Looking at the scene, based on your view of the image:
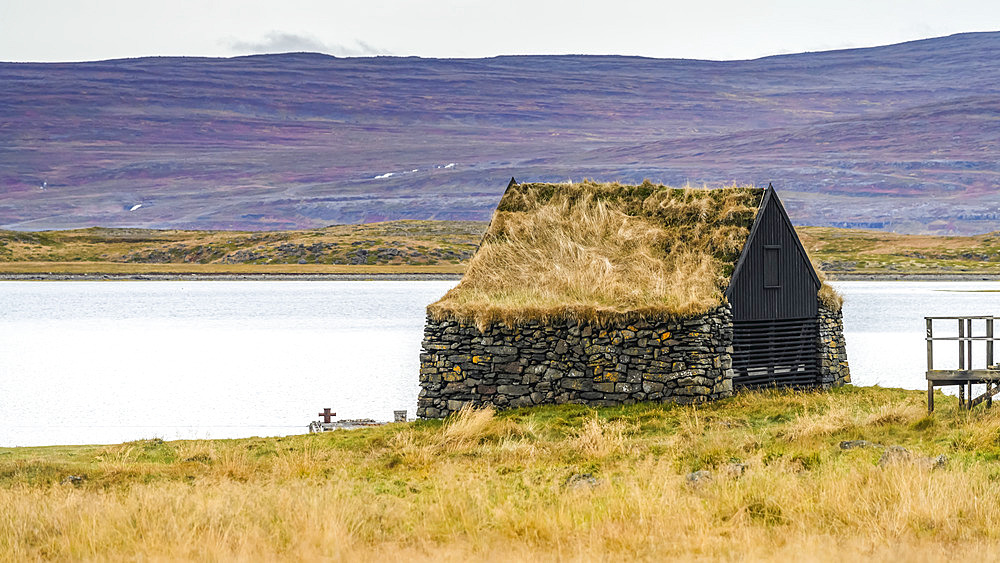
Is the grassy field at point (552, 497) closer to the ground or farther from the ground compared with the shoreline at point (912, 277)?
closer to the ground

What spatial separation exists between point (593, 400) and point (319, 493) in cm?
1224

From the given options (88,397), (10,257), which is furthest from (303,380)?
(10,257)

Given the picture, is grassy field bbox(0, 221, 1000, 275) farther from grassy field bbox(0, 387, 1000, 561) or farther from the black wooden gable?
grassy field bbox(0, 387, 1000, 561)

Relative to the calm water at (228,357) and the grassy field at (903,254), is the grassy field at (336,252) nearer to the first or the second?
the grassy field at (903,254)

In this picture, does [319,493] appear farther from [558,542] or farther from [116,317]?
[116,317]

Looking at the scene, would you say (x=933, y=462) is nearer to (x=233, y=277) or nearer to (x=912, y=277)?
(x=912, y=277)

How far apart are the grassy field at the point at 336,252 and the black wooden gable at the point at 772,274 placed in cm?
9459

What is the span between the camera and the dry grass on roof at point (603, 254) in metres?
25.5

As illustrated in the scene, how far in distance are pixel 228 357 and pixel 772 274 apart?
34.6 metres

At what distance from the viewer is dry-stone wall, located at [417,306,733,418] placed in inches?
975

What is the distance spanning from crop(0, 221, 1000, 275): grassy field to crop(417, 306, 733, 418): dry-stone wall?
95858mm

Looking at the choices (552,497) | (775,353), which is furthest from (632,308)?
(552,497)

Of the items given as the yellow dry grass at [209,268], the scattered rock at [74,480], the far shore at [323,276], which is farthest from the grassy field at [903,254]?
the scattered rock at [74,480]

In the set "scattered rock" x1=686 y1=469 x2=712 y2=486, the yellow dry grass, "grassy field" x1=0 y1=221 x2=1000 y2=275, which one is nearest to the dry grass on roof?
"scattered rock" x1=686 y1=469 x2=712 y2=486
